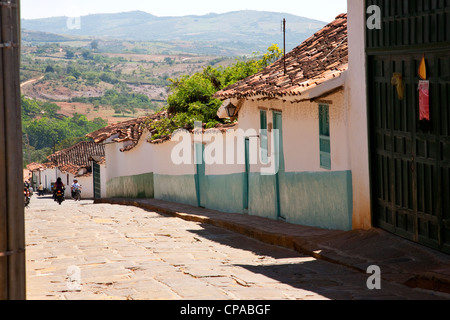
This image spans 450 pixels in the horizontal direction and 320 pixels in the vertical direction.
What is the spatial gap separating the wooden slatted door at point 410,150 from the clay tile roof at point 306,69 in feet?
4.77

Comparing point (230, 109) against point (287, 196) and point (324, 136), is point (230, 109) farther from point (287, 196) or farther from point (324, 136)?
point (324, 136)

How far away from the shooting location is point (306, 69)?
13508 mm

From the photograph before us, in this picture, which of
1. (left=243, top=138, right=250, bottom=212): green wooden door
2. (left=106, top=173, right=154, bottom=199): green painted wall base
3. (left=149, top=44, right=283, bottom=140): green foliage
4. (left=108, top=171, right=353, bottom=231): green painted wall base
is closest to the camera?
A: (left=108, top=171, right=353, bottom=231): green painted wall base

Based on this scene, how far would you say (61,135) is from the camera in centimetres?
12194

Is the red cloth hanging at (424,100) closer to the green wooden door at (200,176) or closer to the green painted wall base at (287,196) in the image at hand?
the green painted wall base at (287,196)

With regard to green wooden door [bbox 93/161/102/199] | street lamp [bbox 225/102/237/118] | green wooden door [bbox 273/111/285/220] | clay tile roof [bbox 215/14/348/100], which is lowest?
green wooden door [bbox 93/161/102/199]

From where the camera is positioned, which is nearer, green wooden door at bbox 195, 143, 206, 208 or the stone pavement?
the stone pavement

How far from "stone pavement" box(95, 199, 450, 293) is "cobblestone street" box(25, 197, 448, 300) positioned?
154mm

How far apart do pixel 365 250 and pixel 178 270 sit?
238cm

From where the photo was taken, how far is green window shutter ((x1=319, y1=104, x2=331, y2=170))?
1189 centimetres

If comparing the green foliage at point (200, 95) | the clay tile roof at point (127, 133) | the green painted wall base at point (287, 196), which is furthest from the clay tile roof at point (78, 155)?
the green painted wall base at point (287, 196)

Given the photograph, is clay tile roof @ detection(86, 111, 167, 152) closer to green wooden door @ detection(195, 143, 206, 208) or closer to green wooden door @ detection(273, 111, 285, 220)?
green wooden door @ detection(195, 143, 206, 208)

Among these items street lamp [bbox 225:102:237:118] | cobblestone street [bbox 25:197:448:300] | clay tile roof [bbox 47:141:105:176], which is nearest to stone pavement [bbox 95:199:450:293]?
cobblestone street [bbox 25:197:448:300]
